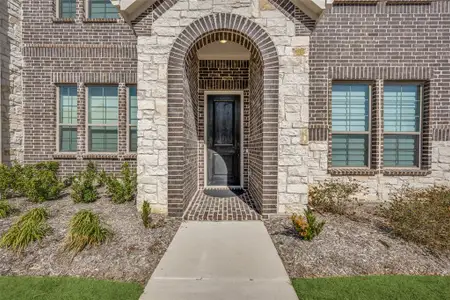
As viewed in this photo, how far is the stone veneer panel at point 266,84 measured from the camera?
4.13 metres

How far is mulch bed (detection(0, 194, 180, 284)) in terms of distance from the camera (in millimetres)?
2688

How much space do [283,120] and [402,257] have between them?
2.48 metres

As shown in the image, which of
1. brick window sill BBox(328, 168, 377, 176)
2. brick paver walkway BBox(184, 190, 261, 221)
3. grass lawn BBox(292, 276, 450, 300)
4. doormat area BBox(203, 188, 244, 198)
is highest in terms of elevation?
brick window sill BBox(328, 168, 377, 176)

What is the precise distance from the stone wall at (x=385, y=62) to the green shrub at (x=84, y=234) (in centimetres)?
432

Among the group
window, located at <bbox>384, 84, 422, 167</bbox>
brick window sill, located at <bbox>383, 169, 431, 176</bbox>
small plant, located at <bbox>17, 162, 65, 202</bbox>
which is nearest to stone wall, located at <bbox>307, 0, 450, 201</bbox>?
brick window sill, located at <bbox>383, 169, 431, 176</bbox>

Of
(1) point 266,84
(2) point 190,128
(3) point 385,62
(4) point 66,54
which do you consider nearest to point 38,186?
(2) point 190,128

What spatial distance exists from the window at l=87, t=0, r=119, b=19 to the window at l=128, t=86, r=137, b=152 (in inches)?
77.6

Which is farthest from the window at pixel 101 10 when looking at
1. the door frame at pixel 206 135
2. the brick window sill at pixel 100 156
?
the brick window sill at pixel 100 156

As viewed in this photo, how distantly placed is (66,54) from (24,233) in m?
4.81

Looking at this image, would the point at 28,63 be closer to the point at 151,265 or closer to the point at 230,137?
the point at 230,137

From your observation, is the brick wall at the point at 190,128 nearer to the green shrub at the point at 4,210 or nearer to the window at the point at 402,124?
the green shrub at the point at 4,210

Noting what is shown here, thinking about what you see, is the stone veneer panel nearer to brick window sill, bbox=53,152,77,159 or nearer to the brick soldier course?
the brick soldier course

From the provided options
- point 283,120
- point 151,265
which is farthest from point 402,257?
point 151,265

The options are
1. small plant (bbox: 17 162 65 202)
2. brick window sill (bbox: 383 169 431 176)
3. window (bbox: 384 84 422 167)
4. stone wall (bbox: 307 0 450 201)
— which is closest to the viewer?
small plant (bbox: 17 162 65 202)
